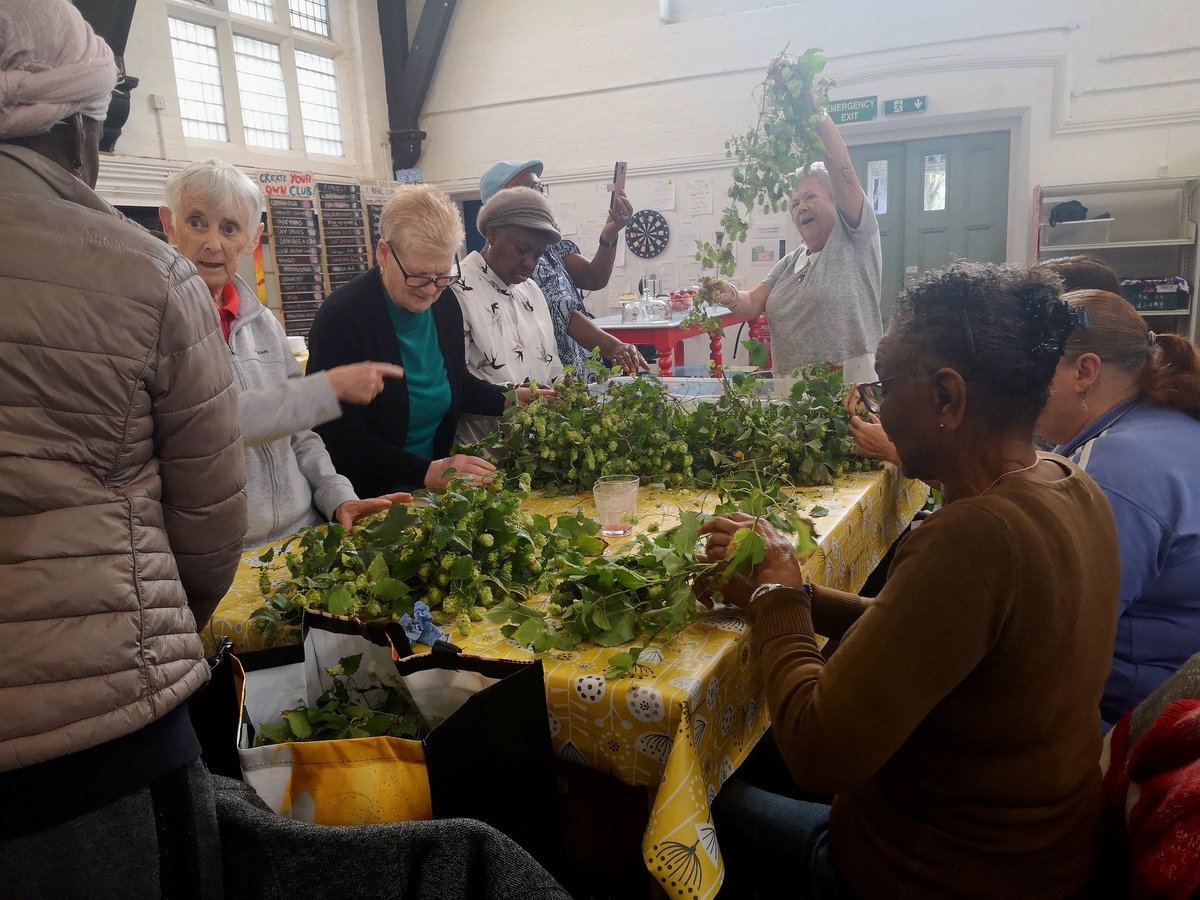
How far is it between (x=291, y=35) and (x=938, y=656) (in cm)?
912

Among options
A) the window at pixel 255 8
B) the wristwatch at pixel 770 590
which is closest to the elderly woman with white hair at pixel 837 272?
the wristwatch at pixel 770 590

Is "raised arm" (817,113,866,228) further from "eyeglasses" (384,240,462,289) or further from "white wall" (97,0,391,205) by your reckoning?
"white wall" (97,0,391,205)

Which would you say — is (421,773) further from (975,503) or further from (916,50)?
(916,50)

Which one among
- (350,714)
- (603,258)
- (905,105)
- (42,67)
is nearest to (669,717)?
(350,714)

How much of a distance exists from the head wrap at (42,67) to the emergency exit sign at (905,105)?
24.8 ft

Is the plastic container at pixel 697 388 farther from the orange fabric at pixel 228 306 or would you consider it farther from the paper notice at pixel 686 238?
the paper notice at pixel 686 238

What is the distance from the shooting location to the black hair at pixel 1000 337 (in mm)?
1141

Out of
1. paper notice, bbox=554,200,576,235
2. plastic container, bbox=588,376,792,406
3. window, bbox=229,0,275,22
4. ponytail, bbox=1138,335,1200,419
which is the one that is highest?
window, bbox=229,0,275,22

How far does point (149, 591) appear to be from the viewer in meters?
1.05

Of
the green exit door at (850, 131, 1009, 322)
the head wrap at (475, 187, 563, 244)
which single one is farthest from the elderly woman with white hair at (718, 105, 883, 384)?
the green exit door at (850, 131, 1009, 322)

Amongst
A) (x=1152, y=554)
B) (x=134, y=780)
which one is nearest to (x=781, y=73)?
(x=1152, y=554)

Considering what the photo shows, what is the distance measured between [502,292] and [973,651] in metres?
2.21

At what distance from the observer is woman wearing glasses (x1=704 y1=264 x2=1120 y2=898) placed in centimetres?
104

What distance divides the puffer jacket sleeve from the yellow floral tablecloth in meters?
0.45
